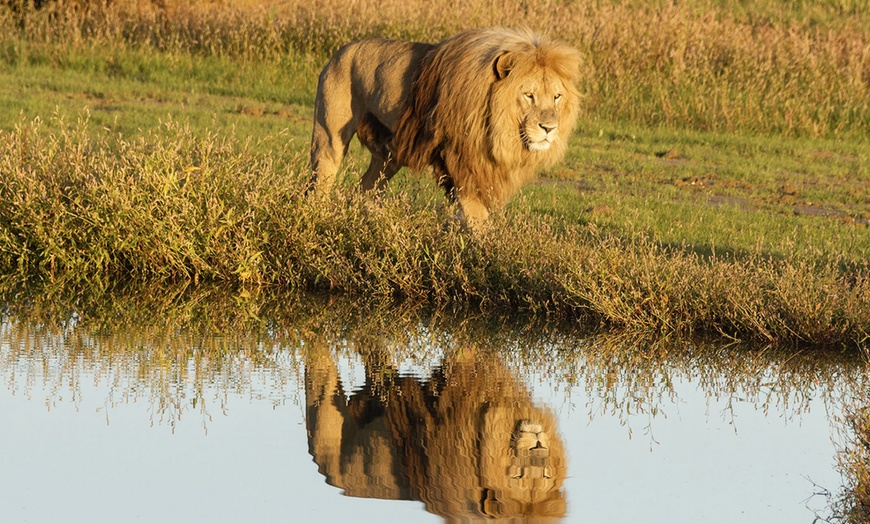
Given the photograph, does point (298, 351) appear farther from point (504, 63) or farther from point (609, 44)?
point (609, 44)

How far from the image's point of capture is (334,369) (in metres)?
7.35

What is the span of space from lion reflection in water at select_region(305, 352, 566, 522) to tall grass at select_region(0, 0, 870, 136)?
979 cm

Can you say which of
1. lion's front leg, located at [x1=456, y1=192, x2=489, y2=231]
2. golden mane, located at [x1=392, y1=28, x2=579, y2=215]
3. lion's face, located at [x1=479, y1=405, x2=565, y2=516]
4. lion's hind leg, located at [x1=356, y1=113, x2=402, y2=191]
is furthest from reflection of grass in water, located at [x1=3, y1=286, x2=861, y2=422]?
lion's hind leg, located at [x1=356, y1=113, x2=402, y2=191]

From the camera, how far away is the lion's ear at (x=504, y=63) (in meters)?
8.81

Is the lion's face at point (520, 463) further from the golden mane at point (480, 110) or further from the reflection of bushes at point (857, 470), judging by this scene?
the golden mane at point (480, 110)

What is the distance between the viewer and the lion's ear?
8.81 metres

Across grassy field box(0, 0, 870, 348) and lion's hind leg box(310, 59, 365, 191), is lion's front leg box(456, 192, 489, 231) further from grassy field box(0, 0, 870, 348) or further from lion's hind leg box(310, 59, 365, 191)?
lion's hind leg box(310, 59, 365, 191)

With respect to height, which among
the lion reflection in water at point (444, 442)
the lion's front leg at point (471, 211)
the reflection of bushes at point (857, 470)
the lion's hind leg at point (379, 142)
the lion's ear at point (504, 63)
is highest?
the lion's ear at point (504, 63)

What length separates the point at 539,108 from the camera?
8.98 meters

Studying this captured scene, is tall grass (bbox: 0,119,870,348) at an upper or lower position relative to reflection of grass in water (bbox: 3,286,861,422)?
upper

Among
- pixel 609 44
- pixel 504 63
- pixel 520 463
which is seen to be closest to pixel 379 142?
pixel 504 63

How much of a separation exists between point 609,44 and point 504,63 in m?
9.10

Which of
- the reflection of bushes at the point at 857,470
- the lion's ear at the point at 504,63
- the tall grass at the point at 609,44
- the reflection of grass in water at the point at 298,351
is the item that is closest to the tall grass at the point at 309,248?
the reflection of grass in water at the point at 298,351

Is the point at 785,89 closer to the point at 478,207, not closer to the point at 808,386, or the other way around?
the point at 478,207
